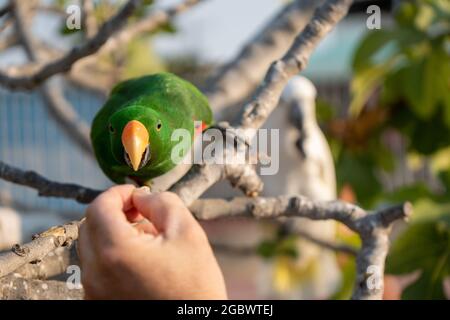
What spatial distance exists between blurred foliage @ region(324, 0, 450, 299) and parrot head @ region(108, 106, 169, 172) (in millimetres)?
661

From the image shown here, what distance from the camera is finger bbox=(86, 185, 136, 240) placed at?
402 mm

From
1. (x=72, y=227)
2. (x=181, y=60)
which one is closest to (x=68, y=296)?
(x=72, y=227)

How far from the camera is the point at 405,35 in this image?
1567mm

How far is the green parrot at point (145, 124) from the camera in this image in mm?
666

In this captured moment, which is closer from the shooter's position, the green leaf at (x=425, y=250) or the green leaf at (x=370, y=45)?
the green leaf at (x=425, y=250)

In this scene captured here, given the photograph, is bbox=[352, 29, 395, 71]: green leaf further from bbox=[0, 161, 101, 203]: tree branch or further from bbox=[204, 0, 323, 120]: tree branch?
bbox=[0, 161, 101, 203]: tree branch

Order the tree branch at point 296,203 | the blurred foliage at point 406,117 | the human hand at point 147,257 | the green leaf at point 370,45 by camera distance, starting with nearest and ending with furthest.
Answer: the human hand at point 147,257 < the tree branch at point 296,203 < the blurred foliage at point 406,117 < the green leaf at point 370,45

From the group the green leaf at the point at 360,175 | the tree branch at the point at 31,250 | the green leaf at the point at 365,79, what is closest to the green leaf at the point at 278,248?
the green leaf at the point at 360,175

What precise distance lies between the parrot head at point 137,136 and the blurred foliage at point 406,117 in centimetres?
66

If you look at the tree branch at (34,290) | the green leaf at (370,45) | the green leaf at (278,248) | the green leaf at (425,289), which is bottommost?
the green leaf at (278,248)

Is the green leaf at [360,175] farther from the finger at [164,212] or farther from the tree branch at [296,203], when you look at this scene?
Result: the finger at [164,212]

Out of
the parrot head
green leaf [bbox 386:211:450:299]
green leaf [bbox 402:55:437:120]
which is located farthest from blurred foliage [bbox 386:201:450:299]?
the parrot head

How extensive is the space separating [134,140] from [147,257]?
26cm
